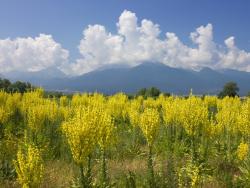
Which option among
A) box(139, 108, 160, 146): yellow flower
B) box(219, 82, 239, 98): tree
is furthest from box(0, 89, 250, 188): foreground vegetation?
box(219, 82, 239, 98): tree

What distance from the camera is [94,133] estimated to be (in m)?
8.96

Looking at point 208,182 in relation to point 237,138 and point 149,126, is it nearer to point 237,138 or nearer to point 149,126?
point 149,126

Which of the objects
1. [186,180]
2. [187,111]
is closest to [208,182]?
[186,180]

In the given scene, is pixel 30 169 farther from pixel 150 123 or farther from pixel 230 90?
pixel 230 90

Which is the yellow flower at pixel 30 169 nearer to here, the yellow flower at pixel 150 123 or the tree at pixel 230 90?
the yellow flower at pixel 150 123

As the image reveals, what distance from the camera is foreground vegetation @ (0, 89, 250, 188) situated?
28.7 feet

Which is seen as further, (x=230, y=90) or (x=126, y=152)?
(x=230, y=90)

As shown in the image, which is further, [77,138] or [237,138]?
[237,138]

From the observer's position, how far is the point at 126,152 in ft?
56.4

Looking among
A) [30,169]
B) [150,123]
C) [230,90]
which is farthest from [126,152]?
[230,90]

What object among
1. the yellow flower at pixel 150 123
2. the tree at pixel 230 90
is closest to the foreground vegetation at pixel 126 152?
the yellow flower at pixel 150 123

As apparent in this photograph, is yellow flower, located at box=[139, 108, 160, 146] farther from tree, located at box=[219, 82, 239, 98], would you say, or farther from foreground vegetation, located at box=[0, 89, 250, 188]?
tree, located at box=[219, 82, 239, 98]

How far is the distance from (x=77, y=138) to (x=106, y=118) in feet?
6.38

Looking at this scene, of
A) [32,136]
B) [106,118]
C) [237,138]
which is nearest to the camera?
[106,118]
